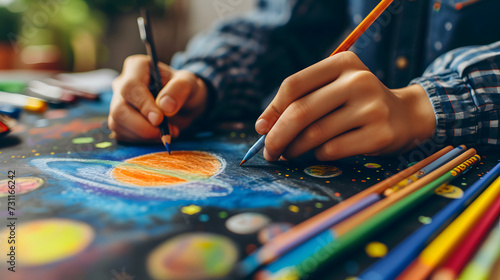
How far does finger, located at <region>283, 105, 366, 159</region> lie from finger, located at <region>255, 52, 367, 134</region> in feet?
0.12

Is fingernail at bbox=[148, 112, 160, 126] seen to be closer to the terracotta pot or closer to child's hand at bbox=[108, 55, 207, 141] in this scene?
child's hand at bbox=[108, 55, 207, 141]

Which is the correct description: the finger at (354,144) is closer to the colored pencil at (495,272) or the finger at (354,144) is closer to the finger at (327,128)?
the finger at (327,128)

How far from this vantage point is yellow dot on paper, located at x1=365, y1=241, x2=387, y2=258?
0.65 ft

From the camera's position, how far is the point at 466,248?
0.60 ft

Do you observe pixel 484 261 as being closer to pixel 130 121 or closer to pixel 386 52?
pixel 130 121

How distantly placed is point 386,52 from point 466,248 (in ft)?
1.84

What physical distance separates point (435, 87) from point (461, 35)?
24 centimetres

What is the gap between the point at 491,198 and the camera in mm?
231

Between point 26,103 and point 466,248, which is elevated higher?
point 26,103

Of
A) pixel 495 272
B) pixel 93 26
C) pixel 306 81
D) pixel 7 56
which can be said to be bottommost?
pixel 495 272

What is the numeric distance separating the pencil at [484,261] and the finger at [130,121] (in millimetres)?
391

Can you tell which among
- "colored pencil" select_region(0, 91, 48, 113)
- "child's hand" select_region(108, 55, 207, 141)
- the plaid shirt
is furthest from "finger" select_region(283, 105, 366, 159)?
"colored pencil" select_region(0, 91, 48, 113)

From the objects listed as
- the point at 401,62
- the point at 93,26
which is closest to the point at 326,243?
the point at 401,62

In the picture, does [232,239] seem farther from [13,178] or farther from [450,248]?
[13,178]
